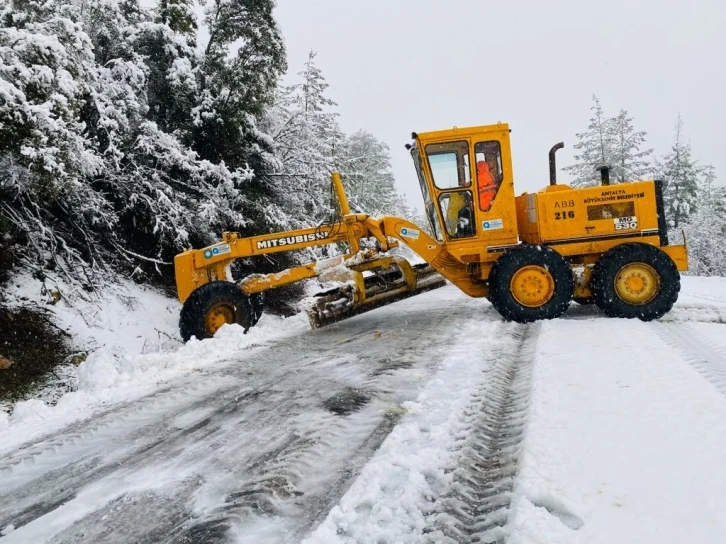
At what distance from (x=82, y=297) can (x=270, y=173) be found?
605 centimetres

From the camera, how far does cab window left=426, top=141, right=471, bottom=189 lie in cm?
753

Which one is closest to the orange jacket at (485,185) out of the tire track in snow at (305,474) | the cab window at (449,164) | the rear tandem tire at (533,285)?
the cab window at (449,164)

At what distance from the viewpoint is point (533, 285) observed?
23.2 ft

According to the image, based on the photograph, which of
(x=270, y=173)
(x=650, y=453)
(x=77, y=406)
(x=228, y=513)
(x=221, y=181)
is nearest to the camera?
(x=228, y=513)

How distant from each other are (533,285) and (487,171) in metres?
1.84

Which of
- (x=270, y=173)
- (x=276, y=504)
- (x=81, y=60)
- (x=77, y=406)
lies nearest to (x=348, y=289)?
(x=77, y=406)

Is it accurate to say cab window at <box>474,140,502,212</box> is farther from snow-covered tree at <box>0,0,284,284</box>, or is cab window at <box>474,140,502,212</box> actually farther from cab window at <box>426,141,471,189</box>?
snow-covered tree at <box>0,0,284,284</box>

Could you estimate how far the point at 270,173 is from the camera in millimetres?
12742

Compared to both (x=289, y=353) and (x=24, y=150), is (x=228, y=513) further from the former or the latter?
(x=24, y=150)

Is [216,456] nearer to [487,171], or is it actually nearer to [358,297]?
[358,297]

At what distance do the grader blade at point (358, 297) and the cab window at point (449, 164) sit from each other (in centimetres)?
165

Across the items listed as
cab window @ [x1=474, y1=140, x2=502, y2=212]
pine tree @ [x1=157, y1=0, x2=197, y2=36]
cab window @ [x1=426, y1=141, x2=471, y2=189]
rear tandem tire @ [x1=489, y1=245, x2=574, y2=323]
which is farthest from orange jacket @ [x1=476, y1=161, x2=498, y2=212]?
pine tree @ [x1=157, y1=0, x2=197, y2=36]

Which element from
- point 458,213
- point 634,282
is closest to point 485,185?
point 458,213

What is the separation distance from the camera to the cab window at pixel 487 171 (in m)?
7.47
